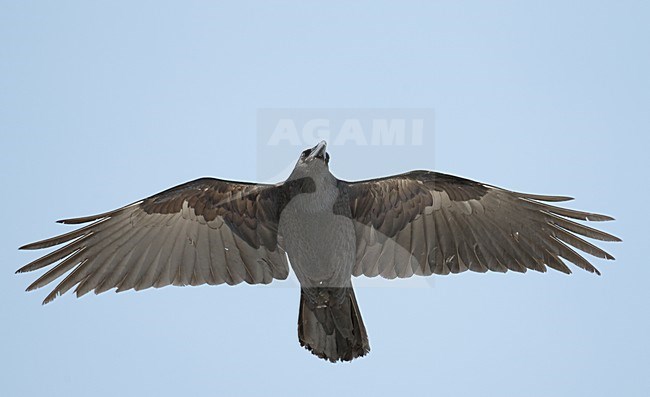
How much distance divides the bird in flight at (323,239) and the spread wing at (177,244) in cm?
1

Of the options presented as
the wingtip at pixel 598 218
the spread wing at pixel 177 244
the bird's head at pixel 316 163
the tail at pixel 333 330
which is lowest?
the tail at pixel 333 330

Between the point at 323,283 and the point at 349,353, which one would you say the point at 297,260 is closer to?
the point at 323,283

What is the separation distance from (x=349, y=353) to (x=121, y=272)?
290 centimetres

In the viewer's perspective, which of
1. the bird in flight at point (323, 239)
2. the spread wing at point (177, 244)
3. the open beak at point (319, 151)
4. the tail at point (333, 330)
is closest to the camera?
the open beak at point (319, 151)

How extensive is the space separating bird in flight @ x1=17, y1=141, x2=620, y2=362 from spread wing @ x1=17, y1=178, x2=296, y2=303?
0.01 meters

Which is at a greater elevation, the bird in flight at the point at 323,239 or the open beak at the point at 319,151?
the open beak at the point at 319,151

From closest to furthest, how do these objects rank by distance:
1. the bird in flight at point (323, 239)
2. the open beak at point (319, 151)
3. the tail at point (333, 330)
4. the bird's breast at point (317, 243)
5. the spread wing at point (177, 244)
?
the open beak at point (319, 151) → the bird's breast at point (317, 243) → the bird in flight at point (323, 239) → the tail at point (333, 330) → the spread wing at point (177, 244)

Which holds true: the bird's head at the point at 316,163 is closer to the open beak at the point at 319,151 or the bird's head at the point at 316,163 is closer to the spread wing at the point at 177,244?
the open beak at the point at 319,151

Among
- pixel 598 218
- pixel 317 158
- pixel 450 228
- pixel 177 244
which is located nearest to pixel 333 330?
pixel 450 228

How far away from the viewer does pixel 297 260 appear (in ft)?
29.0

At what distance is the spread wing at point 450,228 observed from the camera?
902 cm

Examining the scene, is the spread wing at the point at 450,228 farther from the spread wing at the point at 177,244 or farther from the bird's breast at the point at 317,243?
the spread wing at the point at 177,244

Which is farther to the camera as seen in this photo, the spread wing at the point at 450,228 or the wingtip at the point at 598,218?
the spread wing at the point at 450,228

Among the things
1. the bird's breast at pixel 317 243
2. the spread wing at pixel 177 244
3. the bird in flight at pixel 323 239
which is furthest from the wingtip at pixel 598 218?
the spread wing at pixel 177 244
